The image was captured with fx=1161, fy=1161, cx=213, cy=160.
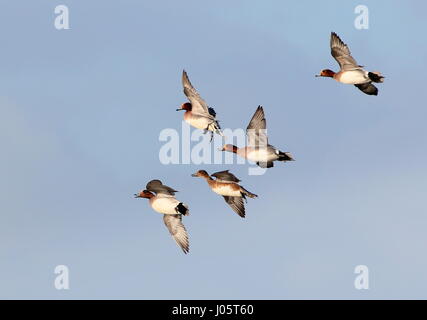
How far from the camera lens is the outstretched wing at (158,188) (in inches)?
1395

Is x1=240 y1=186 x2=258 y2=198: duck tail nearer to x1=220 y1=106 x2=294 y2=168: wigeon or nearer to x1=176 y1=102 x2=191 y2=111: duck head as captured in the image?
x1=220 y1=106 x2=294 y2=168: wigeon

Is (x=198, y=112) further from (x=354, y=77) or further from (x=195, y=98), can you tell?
(x=354, y=77)

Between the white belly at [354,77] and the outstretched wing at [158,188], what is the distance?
7.42 metres

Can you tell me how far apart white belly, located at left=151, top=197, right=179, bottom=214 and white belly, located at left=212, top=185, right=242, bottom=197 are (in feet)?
5.42

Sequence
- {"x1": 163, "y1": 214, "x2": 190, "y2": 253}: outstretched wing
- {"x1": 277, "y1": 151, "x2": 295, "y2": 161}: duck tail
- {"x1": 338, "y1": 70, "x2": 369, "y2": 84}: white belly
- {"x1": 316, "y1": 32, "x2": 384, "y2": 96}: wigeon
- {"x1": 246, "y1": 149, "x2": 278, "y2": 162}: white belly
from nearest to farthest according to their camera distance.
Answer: {"x1": 277, "y1": 151, "x2": 295, "y2": 161}: duck tail
{"x1": 246, "y1": 149, "x2": 278, "y2": 162}: white belly
{"x1": 163, "y1": 214, "x2": 190, "y2": 253}: outstretched wing
{"x1": 316, "y1": 32, "x2": 384, "y2": 96}: wigeon
{"x1": 338, "y1": 70, "x2": 369, "y2": 84}: white belly

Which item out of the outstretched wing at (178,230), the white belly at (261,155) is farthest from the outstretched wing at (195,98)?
the outstretched wing at (178,230)

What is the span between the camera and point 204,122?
3716cm

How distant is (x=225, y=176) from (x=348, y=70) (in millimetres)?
5940

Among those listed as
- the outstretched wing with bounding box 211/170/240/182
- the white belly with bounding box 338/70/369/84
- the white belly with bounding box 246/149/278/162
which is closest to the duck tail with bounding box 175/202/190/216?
the outstretched wing with bounding box 211/170/240/182

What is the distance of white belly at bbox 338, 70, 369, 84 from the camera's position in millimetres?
38250
